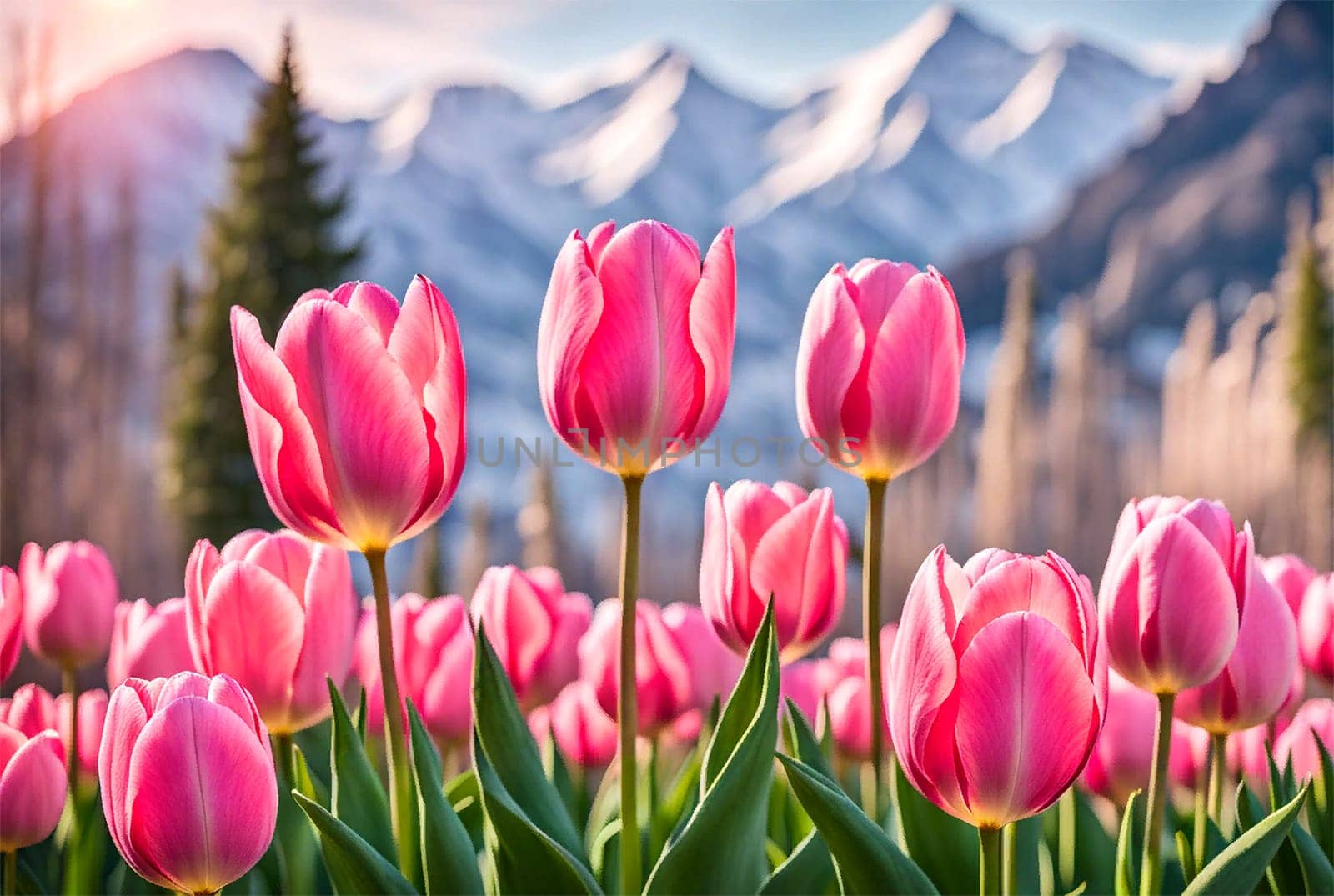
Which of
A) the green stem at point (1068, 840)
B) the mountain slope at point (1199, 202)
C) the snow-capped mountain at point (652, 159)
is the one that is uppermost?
the mountain slope at point (1199, 202)

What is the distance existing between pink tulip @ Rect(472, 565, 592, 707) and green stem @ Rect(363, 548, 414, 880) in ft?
1.19

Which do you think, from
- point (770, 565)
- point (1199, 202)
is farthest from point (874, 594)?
point (1199, 202)

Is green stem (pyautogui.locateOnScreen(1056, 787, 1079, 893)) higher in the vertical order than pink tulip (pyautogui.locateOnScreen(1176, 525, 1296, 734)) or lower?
lower

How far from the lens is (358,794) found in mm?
836

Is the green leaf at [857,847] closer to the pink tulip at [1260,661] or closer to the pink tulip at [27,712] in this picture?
the pink tulip at [1260,661]

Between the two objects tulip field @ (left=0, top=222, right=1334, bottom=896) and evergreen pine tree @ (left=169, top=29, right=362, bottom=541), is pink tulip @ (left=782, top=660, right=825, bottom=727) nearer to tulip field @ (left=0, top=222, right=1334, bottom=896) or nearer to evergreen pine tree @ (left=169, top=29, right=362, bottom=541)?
tulip field @ (left=0, top=222, right=1334, bottom=896)

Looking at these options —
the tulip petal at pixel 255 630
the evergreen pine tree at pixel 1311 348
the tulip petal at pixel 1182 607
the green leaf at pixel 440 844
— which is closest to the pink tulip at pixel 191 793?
the green leaf at pixel 440 844

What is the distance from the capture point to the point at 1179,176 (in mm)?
46875

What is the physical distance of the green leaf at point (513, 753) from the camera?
794mm

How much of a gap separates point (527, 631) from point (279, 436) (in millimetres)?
489

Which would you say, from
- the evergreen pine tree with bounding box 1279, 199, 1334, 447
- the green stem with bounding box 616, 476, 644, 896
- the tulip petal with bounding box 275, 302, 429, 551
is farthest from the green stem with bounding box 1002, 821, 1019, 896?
the evergreen pine tree with bounding box 1279, 199, 1334, 447

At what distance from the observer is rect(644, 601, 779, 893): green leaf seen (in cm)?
71

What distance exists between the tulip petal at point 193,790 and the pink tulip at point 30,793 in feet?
0.88

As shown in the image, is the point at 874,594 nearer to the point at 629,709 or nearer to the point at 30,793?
the point at 629,709
